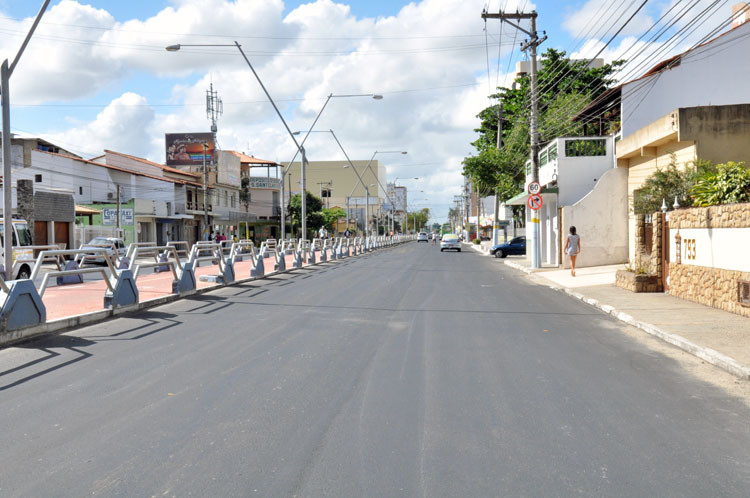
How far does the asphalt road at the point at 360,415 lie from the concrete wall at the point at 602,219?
51.5 feet

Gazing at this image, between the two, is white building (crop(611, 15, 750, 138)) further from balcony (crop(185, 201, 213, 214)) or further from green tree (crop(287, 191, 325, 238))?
green tree (crop(287, 191, 325, 238))

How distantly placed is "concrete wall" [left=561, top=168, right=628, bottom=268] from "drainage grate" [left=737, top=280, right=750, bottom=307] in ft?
46.4

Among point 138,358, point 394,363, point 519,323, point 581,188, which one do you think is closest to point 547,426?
point 394,363

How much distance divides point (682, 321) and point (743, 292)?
127 cm

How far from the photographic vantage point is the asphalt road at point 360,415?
161 inches

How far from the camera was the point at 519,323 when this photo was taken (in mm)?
11047

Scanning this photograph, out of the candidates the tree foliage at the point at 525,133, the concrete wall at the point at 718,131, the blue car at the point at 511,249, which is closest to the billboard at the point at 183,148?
the tree foliage at the point at 525,133

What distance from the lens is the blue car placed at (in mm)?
41781

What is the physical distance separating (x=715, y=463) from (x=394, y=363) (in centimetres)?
380

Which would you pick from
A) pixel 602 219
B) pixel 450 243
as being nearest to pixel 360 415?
A: pixel 602 219

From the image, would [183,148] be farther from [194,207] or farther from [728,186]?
[728,186]

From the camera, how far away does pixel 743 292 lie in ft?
35.9

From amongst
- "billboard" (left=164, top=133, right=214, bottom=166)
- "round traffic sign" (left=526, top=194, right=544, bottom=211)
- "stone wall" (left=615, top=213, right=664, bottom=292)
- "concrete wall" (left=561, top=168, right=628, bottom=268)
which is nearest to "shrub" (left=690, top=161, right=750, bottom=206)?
"stone wall" (left=615, top=213, right=664, bottom=292)

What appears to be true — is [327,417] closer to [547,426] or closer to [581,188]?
[547,426]
